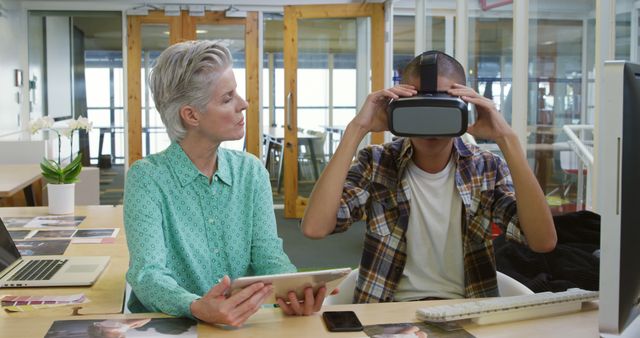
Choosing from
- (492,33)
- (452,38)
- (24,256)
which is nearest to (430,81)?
(24,256)

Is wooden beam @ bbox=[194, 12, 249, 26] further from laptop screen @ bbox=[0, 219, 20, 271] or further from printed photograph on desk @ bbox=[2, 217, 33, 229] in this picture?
laptop screen @ bbox=[0, 219, 20, 271]

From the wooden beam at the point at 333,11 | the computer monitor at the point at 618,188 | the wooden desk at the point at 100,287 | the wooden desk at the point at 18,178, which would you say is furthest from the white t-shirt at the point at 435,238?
the wooden beam at the point at 333,11

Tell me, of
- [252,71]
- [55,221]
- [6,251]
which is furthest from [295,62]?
[6,251]

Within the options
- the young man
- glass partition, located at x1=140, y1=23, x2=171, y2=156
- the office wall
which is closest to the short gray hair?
the young man

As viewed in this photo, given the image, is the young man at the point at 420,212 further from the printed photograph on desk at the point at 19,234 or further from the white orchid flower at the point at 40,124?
the white orchid flower at the point at 40,124

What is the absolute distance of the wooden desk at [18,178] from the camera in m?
4.08

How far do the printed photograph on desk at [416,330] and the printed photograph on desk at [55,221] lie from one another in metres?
1.93

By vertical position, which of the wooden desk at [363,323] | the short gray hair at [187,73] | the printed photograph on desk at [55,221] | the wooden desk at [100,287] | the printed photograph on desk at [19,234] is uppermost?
the short gray hair at [187,73]

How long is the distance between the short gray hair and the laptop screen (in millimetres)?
788

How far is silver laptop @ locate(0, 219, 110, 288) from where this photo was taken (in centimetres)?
206

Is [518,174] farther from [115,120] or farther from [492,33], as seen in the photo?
[115,120]

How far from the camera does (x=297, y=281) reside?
1.51m

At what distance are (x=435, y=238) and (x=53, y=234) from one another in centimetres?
158

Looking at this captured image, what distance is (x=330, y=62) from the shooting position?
7.93 m
